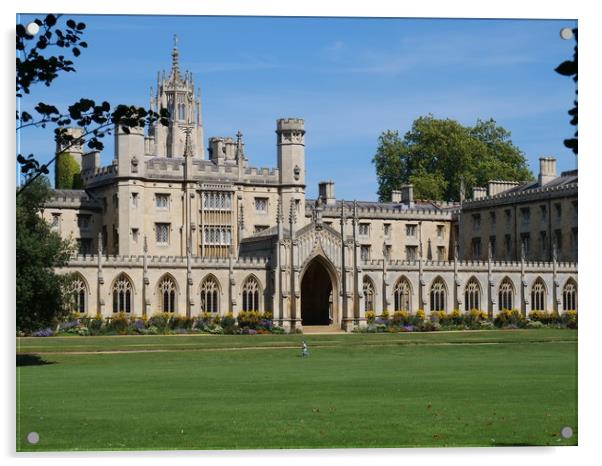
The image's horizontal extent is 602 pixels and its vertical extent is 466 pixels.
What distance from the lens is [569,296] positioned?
7794 centimetres

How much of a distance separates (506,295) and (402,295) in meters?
6.77

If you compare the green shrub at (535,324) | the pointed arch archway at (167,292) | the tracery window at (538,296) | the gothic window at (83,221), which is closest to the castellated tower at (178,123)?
the gothic window at (83,221)

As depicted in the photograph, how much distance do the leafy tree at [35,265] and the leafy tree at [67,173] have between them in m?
40.1

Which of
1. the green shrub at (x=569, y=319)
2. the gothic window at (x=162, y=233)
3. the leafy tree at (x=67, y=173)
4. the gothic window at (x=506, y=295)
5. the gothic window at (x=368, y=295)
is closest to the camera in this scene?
the green shrub at (x=569, y=319)

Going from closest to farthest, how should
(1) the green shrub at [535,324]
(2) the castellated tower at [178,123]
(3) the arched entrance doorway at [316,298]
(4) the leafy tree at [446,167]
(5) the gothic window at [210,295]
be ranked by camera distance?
1. (4) the leafy tree at [446,167]
2. (5) the gothic window at [210,295]
3. (1) the green shrub at [535,324]
4. (3) the arched entrance doorway at [316,298]
5. (2) the castellated tower at [178,123]

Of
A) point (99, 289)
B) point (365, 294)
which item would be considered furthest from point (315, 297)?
point (99, 289)

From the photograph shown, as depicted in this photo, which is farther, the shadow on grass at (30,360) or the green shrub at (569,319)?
the green shrub at (569,319)

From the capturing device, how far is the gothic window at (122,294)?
220ft

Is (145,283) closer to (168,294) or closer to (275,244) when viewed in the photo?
(168,294)

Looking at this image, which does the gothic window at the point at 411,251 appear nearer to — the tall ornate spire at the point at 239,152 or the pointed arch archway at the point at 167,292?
the tall ornate spire at the point at 239,152

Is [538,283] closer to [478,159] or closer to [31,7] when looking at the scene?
[478,159]

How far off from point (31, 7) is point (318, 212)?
50.8 metres

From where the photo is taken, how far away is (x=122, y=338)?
56.5m
